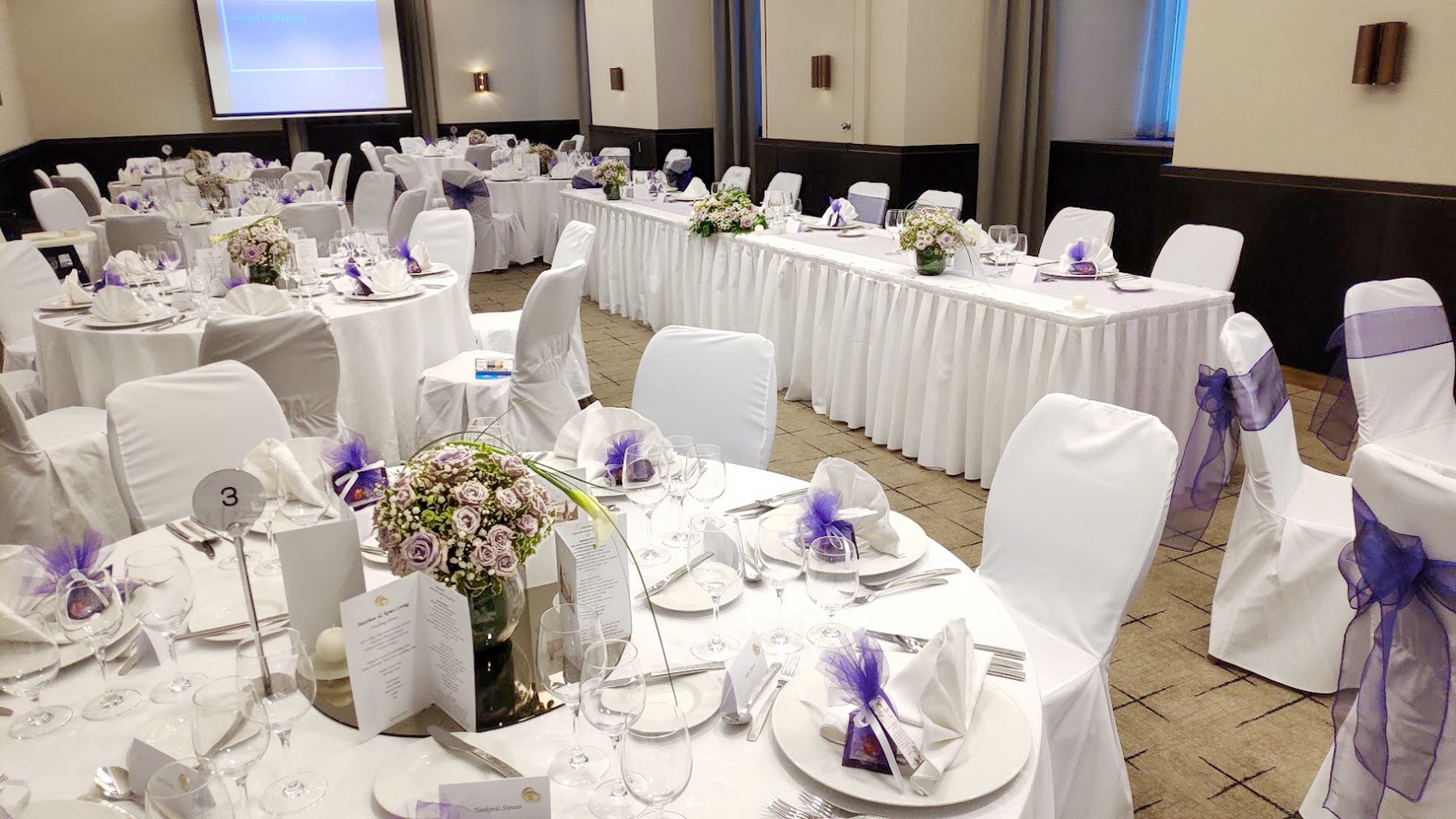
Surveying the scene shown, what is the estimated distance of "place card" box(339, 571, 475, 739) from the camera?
53.5 inches

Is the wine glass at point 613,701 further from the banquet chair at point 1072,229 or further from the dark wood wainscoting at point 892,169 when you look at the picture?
the dark wood wainscoting at point 892,169

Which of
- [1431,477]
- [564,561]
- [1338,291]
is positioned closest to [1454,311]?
[1338,291]

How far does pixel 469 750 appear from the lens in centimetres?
134

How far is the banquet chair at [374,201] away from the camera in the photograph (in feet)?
27.8

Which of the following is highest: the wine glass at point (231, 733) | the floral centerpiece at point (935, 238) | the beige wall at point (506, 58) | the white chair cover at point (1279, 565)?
the beige wall at point (506, 58)

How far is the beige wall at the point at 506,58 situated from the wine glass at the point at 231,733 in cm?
1538

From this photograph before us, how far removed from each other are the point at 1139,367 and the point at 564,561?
2961 mm

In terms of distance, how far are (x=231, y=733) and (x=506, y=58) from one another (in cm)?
1561

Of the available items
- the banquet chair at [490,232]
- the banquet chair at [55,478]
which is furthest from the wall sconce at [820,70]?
the banquet chair at [55,478]

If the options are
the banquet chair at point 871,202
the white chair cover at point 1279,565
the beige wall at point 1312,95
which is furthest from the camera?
the banquet chair at point 871,202

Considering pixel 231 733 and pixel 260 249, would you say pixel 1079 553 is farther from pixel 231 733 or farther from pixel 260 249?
pixel 260 249

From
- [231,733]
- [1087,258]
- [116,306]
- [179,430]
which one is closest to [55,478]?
[116,306]

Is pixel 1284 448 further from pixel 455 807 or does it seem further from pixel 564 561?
pixel 455 807

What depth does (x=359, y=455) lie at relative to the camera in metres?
2.00
